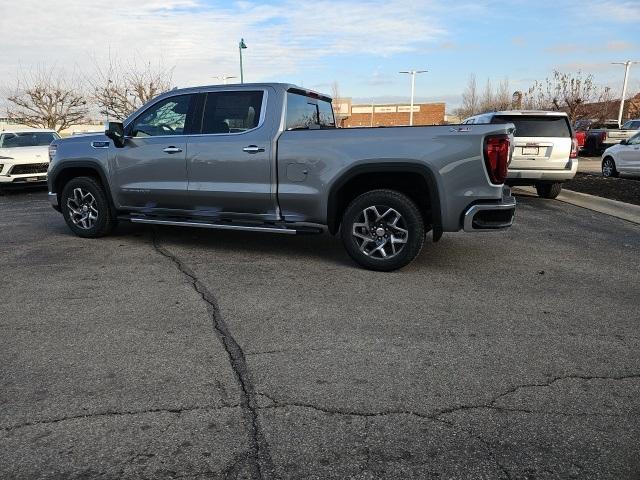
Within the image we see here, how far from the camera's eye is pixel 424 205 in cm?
583

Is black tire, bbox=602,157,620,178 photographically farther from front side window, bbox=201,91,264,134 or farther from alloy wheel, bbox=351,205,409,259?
front side window, bbox=201,91,264,134

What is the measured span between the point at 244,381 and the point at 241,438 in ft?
1.96

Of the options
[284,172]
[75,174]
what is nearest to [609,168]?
[284,172]

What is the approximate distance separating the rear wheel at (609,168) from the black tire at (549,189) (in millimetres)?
4152

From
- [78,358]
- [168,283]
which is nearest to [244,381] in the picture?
[78,358]

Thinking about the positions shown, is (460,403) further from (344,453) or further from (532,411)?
(344,453)

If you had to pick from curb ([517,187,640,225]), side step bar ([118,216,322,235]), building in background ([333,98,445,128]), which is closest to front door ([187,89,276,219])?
side step bar ([118,216,322,235])

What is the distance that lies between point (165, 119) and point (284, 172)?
1.88m

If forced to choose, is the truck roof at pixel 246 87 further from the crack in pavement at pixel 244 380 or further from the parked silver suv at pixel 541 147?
the parked silver suv at pixel 541 147

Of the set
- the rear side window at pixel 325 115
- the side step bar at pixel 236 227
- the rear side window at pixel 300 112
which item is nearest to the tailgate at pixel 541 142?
the rear side window at pixel 325 115

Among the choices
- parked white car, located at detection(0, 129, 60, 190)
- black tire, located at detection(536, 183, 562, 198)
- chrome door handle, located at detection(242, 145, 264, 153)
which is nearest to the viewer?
chrome door handle, located at detection(242, 145, 264, 153)

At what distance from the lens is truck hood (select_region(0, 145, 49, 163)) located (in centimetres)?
1276

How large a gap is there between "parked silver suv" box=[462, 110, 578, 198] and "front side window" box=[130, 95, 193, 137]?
5763 millimetres

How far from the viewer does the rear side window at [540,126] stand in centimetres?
1016
